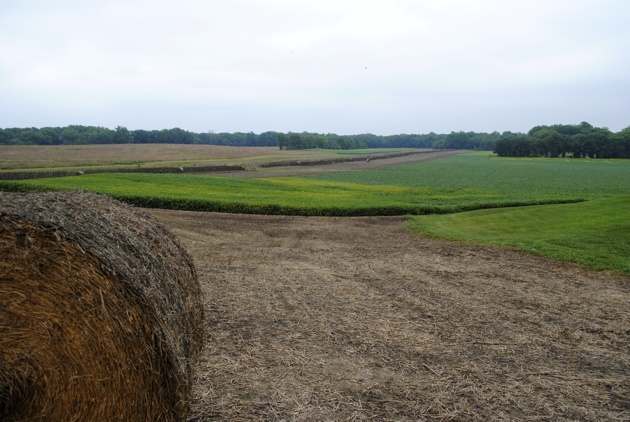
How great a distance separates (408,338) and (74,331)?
5653 millimetres

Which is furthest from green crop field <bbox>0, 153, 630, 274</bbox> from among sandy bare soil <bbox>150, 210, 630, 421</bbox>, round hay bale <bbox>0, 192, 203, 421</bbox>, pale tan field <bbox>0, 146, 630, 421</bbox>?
round hay bale <bbox>0, 192, 203, 421</bbox>

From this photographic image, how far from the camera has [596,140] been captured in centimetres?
12781

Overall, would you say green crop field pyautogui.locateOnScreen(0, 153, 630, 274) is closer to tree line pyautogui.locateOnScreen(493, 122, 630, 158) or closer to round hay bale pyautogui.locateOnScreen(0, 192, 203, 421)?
round hay bale pyautogui.locateOnScreen(0, 192, 203, 421)

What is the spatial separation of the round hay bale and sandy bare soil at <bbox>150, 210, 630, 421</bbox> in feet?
4.38

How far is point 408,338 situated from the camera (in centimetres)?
901

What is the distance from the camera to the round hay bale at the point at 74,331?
4914mm

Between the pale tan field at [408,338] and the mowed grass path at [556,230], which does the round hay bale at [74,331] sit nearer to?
the pale tan field at [408,338]

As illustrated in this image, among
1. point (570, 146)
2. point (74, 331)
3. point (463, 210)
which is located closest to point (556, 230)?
point (463, 210)

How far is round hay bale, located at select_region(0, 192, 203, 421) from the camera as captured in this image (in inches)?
193

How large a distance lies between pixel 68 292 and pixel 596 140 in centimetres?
14268

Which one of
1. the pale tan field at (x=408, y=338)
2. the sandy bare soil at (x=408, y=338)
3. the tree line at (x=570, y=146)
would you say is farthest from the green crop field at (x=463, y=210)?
the tree line at (x=570, y=146)

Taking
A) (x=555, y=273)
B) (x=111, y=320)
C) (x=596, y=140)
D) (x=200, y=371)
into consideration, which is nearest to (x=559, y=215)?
(x=555, y=273)

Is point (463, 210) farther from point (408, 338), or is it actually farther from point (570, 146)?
point (570, 146)

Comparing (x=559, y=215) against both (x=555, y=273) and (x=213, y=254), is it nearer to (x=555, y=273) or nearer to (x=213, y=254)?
(x=555, y=273)
